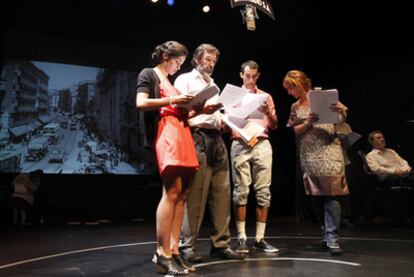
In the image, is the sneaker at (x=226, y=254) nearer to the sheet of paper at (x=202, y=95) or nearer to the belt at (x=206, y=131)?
the belt at (x=206, y=131)

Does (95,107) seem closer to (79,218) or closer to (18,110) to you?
(18,110)

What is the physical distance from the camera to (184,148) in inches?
90.7

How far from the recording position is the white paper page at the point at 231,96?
2865 millimetres

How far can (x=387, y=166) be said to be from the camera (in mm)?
5344

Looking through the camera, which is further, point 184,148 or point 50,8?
point 50,8

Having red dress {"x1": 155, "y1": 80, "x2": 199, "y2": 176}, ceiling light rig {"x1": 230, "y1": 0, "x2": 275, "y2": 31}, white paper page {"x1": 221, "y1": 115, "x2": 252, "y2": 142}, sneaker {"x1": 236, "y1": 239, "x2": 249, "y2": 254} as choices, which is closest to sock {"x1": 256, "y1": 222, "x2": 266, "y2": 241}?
sneaker {"x1": 236, "y1": 239, "x2": 249, "y2": 254}

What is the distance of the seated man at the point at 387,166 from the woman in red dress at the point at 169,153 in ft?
11.7

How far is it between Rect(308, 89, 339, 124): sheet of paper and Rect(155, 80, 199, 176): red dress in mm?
1045

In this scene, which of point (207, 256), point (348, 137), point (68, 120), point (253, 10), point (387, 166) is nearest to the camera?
point (207, 256)

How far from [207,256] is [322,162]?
1.03 m

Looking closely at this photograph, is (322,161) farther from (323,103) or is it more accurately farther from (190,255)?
(190,255)

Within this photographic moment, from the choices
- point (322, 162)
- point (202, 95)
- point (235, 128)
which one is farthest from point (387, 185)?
point (202, 95)

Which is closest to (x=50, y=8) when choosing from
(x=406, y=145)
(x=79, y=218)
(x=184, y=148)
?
(x=79, y=218)

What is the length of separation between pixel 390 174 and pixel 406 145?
Result: 4.35ft
